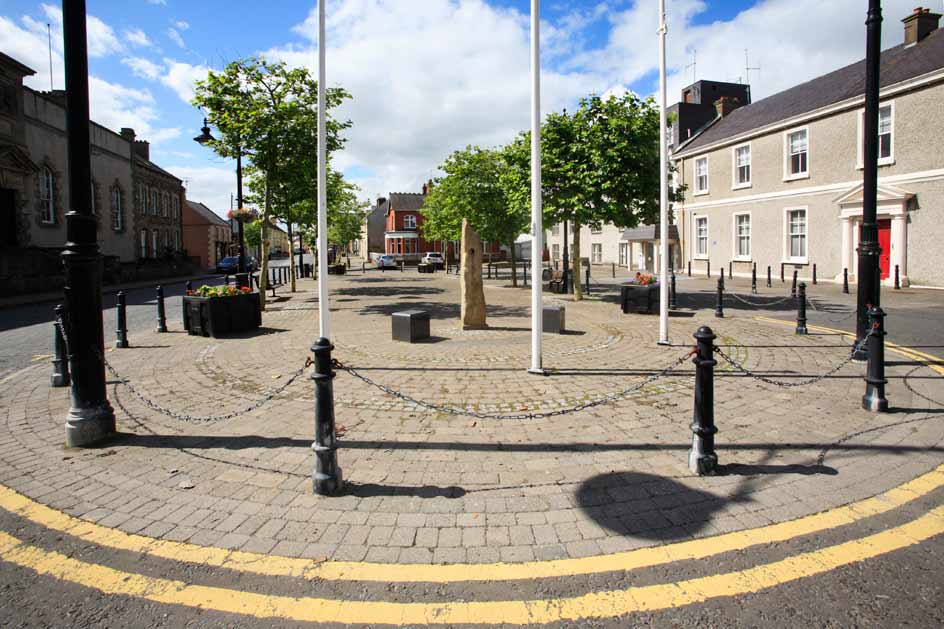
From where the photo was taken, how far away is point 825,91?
90.2 ft

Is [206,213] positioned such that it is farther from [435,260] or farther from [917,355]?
[917,355]

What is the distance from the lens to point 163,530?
3.62 metres

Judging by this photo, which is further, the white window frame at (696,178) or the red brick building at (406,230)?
the red brick building at (406,230)

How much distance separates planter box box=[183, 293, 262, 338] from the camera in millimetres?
11500

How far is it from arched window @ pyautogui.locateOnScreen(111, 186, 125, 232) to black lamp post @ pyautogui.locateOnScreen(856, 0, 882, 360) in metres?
42.5

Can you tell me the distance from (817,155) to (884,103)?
362cm

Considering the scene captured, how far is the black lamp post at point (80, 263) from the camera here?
198 inches

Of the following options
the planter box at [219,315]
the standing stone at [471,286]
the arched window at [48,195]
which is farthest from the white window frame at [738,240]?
the arched window at [48,195]

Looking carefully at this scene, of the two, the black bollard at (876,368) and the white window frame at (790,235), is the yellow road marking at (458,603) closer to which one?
the black bollard at (876,368)

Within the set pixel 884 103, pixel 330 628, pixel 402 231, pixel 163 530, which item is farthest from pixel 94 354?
pixel 402 231

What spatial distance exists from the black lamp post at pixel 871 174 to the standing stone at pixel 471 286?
275 inches

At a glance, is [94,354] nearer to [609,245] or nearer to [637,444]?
[637,444]

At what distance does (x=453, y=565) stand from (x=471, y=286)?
364 inches

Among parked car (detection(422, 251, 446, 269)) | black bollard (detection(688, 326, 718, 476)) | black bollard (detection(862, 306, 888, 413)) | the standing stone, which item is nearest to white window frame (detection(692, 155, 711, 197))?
parked car (detection(422, 251, 446, 269))
